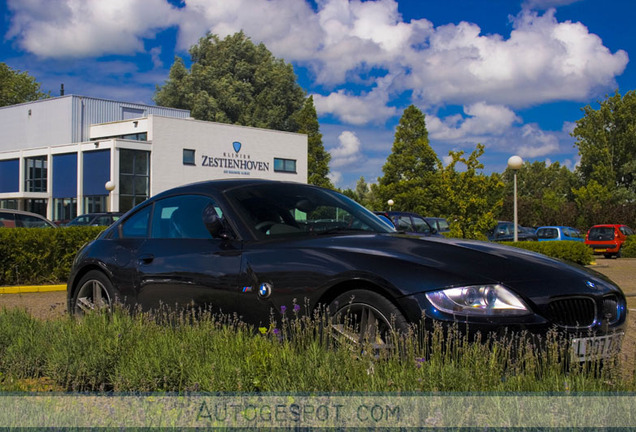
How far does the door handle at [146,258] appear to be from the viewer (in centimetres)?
548

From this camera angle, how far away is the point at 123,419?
3.20 metres

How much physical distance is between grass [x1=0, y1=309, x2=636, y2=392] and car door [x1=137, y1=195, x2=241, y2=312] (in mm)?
180

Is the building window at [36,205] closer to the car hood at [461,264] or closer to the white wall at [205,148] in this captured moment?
the white wall at [205,148]

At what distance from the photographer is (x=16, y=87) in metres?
79.2

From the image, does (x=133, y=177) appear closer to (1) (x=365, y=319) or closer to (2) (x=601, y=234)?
(2) (x=601, y=234)

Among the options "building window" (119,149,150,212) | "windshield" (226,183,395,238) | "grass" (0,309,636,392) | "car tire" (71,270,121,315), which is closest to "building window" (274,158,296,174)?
"building window" (119,149,150,212)

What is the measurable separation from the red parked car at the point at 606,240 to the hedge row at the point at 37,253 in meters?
24.6

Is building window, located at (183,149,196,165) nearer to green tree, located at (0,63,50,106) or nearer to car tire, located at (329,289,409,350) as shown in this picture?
green tree, located at (0,63,50,106)

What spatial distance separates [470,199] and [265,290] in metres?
18.6

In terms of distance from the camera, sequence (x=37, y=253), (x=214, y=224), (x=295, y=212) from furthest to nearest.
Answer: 1. (x=37, y=253)
2. (x=295, y=212)
3. (x=214, y=224)

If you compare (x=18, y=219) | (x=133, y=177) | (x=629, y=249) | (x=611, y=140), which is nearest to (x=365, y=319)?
(x=18, y=219)

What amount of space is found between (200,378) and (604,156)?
232ft

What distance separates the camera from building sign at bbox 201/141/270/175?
5125cm

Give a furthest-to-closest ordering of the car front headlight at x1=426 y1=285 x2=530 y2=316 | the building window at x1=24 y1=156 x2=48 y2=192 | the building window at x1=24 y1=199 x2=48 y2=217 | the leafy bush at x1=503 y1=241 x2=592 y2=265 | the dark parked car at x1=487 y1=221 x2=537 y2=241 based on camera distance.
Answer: the building window at x1=24 y1=156 x2=48 y2=192, the building window at x1=24 y1=199 x2=48 y2=217, the dark parked car at x1=487 y1=221 x2=537 y2=241, the leafy bush at x1=503 y1=241 x2=592 y2=265, the car front headlight at x1=426 y1=285 x2=530 y2=316
